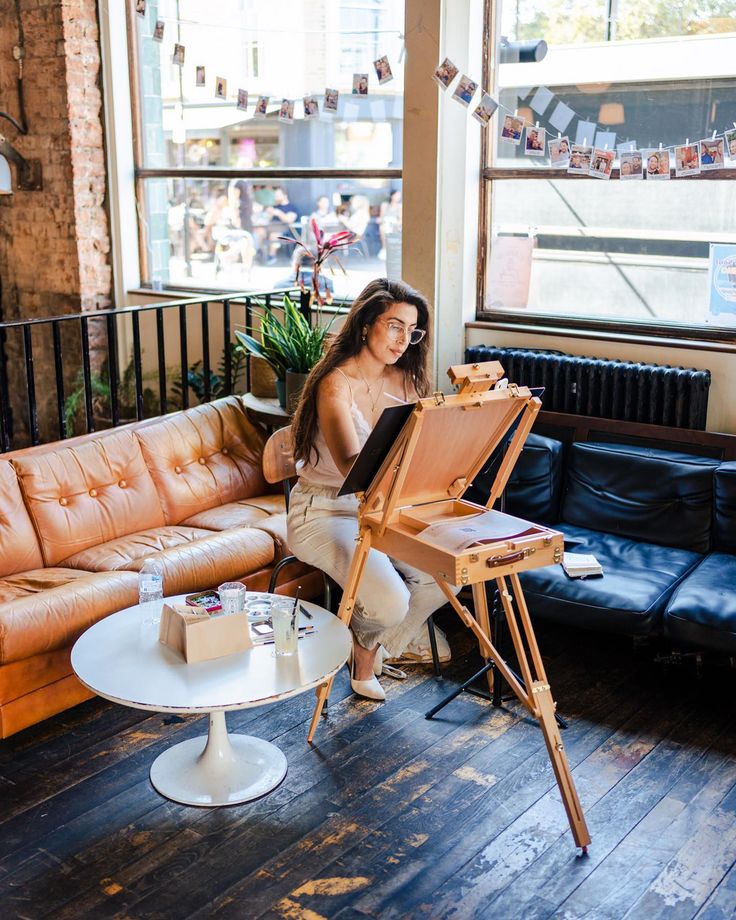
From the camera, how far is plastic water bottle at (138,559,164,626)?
309 centimetres

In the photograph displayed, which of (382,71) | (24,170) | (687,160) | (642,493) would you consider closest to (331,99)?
(382,71)

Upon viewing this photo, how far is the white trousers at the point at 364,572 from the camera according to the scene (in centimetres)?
329

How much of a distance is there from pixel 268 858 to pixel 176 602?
81 centimetres

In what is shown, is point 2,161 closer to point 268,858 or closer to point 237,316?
point 237,316

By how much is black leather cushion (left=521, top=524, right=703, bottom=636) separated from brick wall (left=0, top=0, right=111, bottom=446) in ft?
11.6

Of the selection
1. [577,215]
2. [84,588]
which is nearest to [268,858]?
[84,588]

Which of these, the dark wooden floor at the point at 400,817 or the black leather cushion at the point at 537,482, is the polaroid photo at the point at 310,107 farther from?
the dark wooden floor at the point at 400,817

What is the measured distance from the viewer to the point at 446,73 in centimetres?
435

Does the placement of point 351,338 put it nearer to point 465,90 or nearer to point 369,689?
point 369,689

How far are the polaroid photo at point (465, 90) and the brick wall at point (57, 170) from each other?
97.6 inches

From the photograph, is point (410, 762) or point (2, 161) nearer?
point (410, 762)

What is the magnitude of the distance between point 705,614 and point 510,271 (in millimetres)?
2063

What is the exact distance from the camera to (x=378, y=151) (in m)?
5.12

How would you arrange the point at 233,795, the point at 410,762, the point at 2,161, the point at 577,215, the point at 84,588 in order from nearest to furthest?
the point at 233,795 → the point at 410,762 → the point at 84,588 → the point at 577,215 → the point at 2,161
